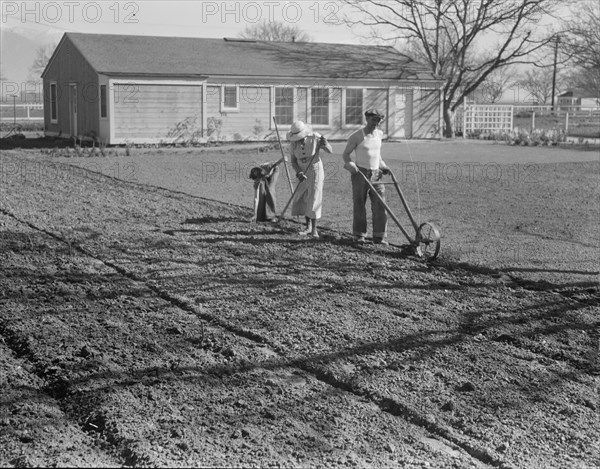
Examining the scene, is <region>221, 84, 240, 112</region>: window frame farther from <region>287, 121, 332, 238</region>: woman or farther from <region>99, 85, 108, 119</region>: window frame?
<region>287, 121, 332, 238</region>: woman

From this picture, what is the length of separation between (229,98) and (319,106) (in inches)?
150

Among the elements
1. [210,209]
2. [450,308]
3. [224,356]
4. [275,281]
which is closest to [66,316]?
[224,356]

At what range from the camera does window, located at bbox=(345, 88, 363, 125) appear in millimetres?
37031

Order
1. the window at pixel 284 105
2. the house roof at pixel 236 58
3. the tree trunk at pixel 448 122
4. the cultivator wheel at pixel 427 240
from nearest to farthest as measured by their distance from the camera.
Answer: the cultivator wheel at pixel 427 240 < the house roof at pixel 236 58 < the window at pixel 284 105 < the tree trunk at pixel 448 122

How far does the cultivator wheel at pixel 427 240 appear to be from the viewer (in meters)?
10.9

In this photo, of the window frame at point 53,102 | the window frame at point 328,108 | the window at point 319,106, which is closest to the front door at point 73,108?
the window frame at point 53,102

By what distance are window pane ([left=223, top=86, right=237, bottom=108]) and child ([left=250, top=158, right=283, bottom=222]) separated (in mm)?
21227

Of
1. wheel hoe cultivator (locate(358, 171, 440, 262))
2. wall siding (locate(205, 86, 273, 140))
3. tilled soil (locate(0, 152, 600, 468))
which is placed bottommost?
tilled soil (locate(0, 152, 600, 468))

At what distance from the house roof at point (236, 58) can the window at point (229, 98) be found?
2.00ft

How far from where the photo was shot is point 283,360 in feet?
21.8

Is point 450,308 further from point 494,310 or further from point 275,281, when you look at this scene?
point 275,281

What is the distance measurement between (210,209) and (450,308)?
731cm

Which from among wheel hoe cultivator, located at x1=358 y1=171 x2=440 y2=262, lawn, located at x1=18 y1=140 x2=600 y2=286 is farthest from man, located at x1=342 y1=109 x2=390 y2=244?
wheel hoe cultivator, located at x1=358 y1=171 x2=440 y2=262

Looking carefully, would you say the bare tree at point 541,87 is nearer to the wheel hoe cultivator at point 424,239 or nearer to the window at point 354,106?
the window at point 354,106
